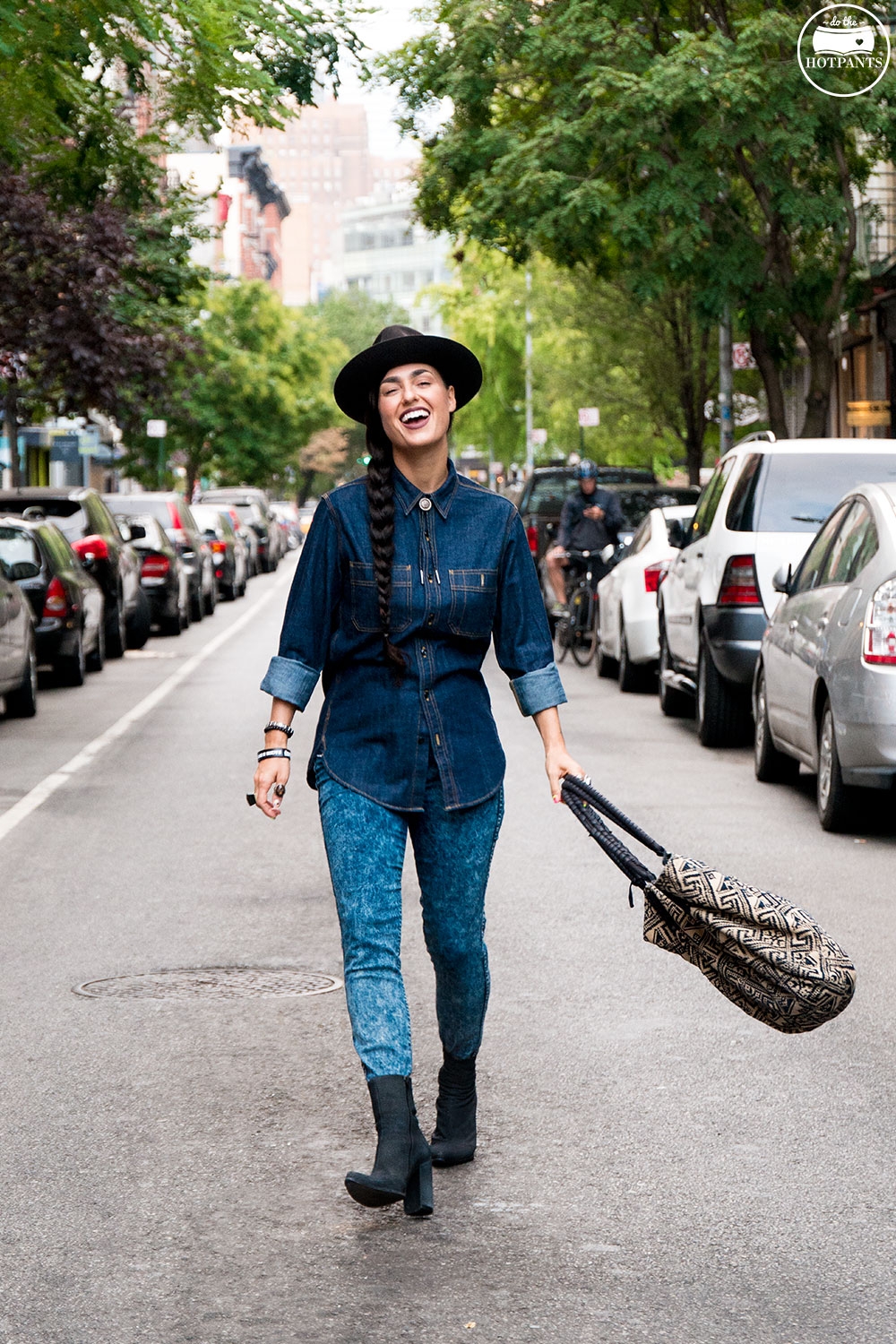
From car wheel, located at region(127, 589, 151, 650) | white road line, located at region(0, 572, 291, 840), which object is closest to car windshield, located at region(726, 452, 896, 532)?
white road line, located at region(0, 572, 291, 840)

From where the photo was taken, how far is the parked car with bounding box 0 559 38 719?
15383mm

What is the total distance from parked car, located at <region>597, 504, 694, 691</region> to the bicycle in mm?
1455

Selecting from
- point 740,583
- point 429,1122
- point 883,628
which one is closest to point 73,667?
point 740,583

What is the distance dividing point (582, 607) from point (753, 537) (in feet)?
25.5

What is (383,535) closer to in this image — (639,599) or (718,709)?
(718,709)

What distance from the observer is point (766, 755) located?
12.2 m

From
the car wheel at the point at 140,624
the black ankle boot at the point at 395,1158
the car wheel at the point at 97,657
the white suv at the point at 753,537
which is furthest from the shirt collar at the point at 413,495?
the car wheel at the point at 140,624

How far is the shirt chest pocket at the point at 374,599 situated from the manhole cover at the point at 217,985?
244cm

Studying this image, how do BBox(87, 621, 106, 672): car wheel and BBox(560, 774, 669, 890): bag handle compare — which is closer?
BBox(560, 774, 669, 890): bag handle

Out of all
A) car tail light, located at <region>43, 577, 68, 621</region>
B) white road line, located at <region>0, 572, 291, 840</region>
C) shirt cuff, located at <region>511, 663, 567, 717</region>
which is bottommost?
white road line, located at <region>0, 572, 291, 840</region>

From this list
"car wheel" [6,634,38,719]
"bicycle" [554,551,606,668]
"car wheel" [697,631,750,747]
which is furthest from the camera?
"bicycle" [554,551,606,668]

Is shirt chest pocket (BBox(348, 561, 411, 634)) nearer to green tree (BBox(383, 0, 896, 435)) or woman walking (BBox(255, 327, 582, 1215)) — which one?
woman walking (BBox(255, 327, 582, 1215))

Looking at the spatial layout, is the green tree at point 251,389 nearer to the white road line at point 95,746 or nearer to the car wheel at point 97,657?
the white road line at point 95,746

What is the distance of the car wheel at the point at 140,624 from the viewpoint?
79.0ft
